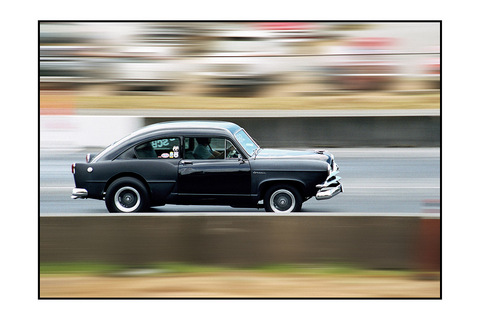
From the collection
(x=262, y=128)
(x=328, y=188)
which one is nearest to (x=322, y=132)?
(x=262, y=128)

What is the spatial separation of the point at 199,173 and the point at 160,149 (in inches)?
31.6

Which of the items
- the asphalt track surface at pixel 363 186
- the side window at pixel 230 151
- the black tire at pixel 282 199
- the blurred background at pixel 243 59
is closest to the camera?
the black tire at pixel 282 199

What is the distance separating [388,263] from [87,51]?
17116mm

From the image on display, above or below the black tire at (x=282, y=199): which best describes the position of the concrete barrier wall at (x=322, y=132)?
above

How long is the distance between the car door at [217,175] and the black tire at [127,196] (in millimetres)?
652

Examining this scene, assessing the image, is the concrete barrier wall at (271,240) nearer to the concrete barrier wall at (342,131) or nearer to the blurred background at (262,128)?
the blurred background at (262,128)

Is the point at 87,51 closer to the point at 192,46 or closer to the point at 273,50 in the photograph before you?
the point at 192,46

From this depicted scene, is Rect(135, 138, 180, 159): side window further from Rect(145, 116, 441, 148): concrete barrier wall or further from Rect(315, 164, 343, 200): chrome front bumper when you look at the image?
Rect(145, 116, 441, 148): concrete barrier wall

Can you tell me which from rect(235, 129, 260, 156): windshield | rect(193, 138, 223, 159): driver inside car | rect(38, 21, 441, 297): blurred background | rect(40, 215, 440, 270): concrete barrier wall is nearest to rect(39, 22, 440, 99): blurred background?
rect(38, 21, 441, 297): blurred background

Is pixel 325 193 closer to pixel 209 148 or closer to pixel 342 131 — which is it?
pixel 209 148

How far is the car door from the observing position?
11227mm

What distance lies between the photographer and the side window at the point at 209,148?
11336 mm

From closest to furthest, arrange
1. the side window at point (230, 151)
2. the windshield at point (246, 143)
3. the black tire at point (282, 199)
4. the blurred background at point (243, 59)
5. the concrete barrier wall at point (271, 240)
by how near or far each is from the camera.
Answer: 1. the concrete barrier wall at point (271, 240)
2. the black tire at point (282, 199)
3. the side window at point (230, 151)
4. the windshield at point (246, 143)
5. the blurred background at point (243, 59)

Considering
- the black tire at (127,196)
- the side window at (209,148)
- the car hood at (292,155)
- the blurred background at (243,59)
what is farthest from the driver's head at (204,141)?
the blurred background at (243,59)
